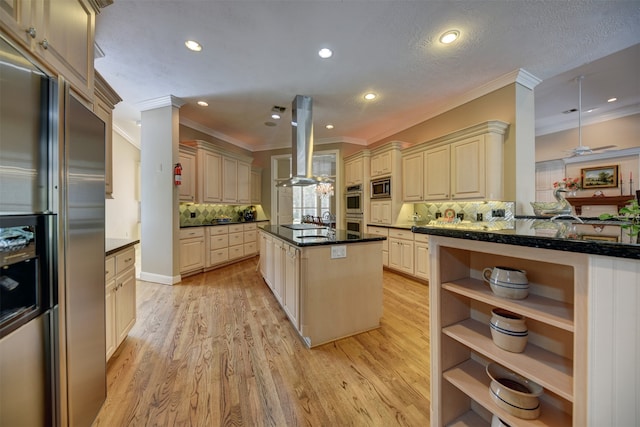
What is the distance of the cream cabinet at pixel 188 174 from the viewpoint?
428 centimetres

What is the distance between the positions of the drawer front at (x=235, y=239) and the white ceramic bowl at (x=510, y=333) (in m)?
4.86

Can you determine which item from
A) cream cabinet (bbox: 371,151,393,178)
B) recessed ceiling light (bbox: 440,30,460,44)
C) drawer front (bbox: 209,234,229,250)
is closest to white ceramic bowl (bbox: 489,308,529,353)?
recessed ceiling light (bbox: 440,30,460,44)

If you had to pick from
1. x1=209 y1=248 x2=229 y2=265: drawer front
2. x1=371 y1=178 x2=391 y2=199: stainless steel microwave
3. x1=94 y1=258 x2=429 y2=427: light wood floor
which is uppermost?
x1=371 y1=178 x2=391 y2=199: stainless steel microwave

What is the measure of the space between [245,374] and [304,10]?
3045 mm

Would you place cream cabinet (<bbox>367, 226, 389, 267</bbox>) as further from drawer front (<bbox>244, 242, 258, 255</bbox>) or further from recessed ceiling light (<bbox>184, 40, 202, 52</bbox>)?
recessed ceiling light (<bbox>184, 40, 202, 52</bbox>)

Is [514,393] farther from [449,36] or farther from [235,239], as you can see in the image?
[235,239]

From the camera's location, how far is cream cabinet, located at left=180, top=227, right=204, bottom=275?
13.3 ft

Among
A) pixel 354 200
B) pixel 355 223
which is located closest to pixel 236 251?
pixel 355 223

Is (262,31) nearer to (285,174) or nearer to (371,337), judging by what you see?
(371,337)

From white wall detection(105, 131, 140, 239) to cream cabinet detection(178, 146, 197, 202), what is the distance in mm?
2243

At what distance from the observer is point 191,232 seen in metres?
4.22

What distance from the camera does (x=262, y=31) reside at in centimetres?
233

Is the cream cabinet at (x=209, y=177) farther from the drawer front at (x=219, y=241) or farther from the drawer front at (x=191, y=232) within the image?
the drawer front at (x=219, y=241)

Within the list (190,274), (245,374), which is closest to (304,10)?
(245,374)
